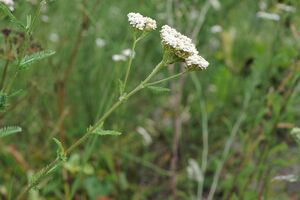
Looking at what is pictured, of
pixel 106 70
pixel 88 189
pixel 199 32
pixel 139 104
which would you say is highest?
pixel 199 32

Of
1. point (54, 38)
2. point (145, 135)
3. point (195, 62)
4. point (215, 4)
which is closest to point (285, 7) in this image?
point (215, 4)

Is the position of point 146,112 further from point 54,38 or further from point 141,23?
point 141,23

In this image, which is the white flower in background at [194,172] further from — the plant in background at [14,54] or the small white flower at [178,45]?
the small white flower at [178,45]

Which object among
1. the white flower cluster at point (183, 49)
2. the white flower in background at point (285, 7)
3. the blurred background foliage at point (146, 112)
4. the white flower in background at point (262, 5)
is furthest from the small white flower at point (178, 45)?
the white flower in background at point (262, 5)

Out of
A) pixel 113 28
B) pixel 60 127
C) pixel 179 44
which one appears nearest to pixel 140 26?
pixel 179 44

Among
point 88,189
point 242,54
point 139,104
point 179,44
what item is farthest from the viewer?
point 242,54

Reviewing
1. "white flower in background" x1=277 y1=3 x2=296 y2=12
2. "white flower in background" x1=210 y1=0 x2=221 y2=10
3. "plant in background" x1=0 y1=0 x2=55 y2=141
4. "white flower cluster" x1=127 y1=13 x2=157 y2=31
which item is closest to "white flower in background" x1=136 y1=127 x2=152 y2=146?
"white flower in background" x1=210 y1=0 x2=221 y2=10

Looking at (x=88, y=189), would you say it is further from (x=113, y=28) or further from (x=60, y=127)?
(x=113, y=28)

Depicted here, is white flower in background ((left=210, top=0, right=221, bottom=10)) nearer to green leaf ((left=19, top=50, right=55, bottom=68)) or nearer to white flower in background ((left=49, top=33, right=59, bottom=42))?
white flower in background ((left=49, top=33, right=59, bottom=42))

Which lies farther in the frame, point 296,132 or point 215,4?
point 215,4
